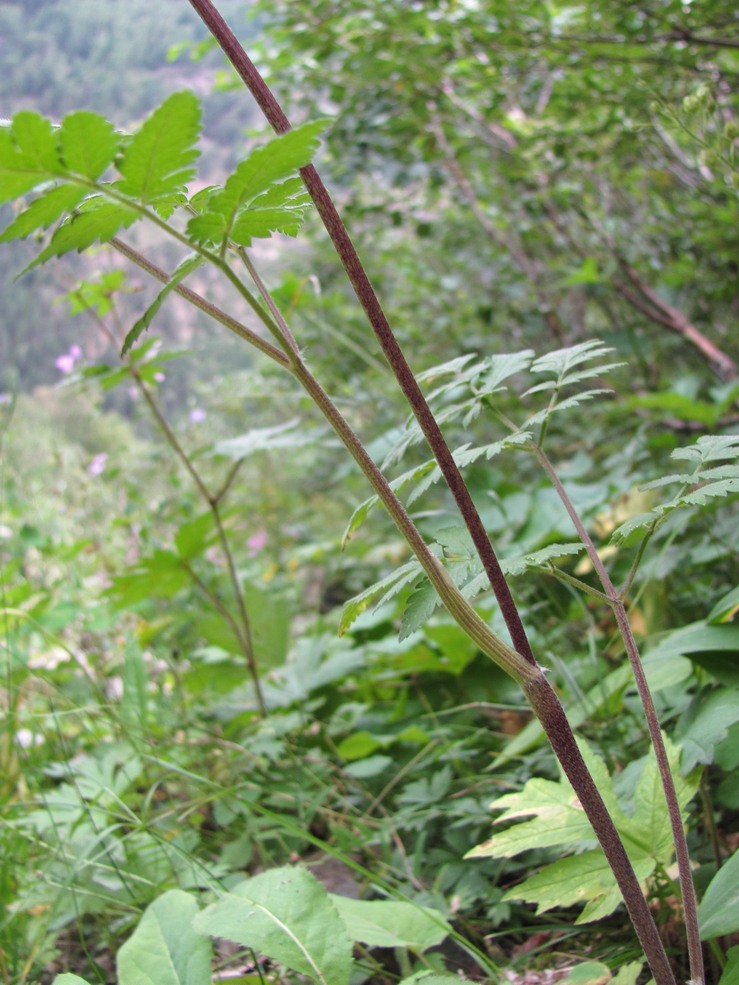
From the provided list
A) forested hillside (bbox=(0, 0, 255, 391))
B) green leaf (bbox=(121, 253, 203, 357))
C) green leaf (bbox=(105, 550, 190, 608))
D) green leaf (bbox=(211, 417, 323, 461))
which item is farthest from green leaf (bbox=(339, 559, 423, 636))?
forested hillside (bbox=(0, 0, 255, 391))

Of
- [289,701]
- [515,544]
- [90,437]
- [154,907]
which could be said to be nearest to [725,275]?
[515,544]

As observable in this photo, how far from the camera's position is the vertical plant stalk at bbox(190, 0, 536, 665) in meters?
0.63

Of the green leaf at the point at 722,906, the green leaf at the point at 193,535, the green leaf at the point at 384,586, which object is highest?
the green leaf at the point at 384,586

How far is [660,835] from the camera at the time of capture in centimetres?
81

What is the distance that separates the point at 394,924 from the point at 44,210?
31.9 inches

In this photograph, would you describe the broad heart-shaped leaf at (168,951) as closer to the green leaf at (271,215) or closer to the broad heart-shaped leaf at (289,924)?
the broad heart-shaped leaf at (289,924)

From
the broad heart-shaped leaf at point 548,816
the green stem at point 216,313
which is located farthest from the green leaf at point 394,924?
the green stem at point 216,313

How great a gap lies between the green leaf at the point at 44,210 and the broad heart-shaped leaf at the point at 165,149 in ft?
0.10

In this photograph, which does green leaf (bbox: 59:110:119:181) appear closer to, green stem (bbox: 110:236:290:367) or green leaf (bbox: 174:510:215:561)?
green stem (bbox: 110:236:290:367)

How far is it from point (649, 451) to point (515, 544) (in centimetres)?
71

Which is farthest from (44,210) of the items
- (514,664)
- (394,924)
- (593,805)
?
(394,924)

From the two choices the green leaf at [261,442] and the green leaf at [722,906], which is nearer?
the green leaf at [722,906]

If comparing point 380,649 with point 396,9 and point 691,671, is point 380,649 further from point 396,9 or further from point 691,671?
point 396,9

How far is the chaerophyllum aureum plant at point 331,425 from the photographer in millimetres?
542
